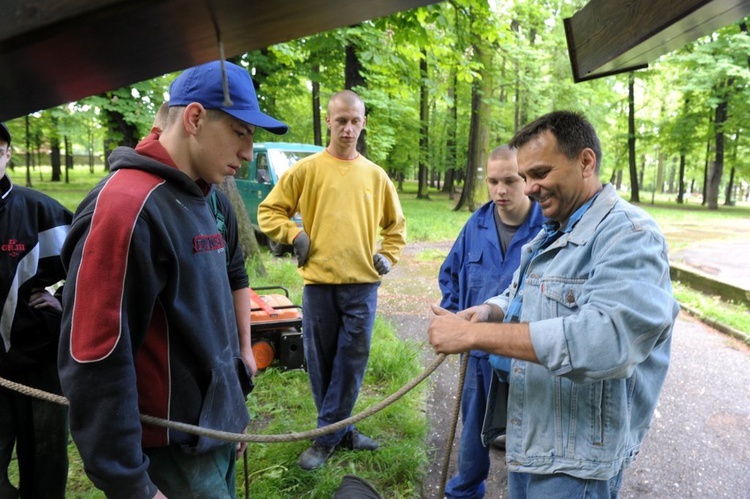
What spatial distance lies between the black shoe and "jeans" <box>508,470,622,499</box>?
1.82 metres

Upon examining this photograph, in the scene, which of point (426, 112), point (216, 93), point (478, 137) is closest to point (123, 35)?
point (216, 93)

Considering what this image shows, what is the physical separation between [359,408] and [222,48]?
11.9ft

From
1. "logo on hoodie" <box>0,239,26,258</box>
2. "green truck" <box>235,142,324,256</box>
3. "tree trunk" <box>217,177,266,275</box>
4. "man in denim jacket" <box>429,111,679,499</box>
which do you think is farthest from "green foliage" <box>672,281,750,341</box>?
"green truck" <box>235,142,324,256</box>

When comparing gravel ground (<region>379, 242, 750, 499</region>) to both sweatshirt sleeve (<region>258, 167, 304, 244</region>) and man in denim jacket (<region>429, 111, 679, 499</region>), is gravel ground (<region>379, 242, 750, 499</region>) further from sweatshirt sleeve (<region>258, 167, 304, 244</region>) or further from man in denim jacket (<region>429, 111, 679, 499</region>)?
sweatshirt sleeve (<region>258, 167, 304, 244</region>)

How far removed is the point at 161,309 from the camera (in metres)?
1.52

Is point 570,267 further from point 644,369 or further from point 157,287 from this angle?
point 157,287

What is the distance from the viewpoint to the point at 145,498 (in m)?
1.41

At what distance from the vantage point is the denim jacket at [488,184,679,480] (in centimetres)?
150

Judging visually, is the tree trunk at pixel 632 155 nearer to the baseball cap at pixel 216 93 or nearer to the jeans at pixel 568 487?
the jeans at pixel 568 487

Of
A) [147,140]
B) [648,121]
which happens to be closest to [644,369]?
[147,140]

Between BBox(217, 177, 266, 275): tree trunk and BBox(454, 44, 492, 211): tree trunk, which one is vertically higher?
BBox(454, 44, 492, 211): tree trunk

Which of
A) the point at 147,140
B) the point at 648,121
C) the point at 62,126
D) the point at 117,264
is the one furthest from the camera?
the point at 648,121

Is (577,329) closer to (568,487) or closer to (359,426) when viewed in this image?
(568,487)

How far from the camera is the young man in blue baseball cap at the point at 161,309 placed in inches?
52.6
